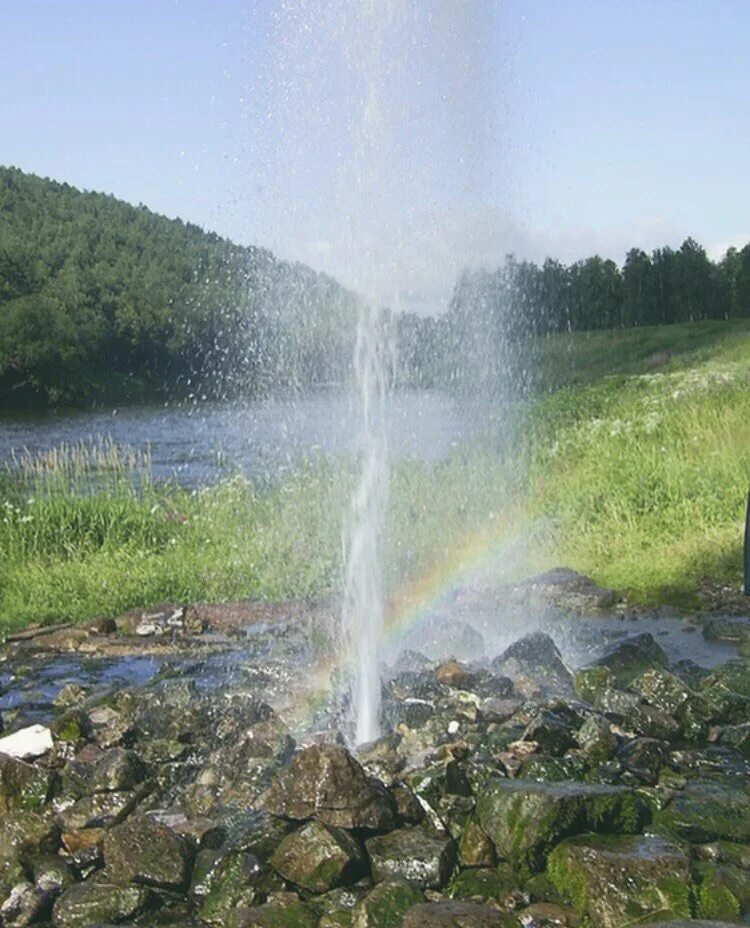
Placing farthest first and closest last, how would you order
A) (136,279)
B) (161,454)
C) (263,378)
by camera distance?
(136,279) < (161,454) < (263,378)

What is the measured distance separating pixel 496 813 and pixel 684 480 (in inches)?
401

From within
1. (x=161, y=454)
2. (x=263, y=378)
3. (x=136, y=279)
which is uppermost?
(x=136, y=279)

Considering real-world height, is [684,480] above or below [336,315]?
below

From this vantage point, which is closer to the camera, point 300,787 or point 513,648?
point 300,787

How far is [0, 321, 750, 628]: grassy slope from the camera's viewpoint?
12531 millimetres

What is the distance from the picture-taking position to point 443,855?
557 cm

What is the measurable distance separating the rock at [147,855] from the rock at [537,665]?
3.40 metres

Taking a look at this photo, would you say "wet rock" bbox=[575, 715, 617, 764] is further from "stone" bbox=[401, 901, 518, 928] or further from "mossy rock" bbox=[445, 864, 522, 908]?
"stone" bbox=[401, 901, 518, 928]

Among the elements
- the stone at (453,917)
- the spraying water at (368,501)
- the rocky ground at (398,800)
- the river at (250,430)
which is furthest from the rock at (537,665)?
the stone at (453,917)

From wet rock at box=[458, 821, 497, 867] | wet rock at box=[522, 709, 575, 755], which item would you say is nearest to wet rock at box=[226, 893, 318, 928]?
wet rock at box=[458, 821, 497, 867]

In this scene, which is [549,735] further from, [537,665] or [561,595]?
[561,595]

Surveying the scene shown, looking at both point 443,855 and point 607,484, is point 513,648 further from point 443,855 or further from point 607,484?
point 607,484

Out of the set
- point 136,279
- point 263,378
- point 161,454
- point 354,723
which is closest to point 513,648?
point 354,723

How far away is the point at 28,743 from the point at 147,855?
6.80ft
